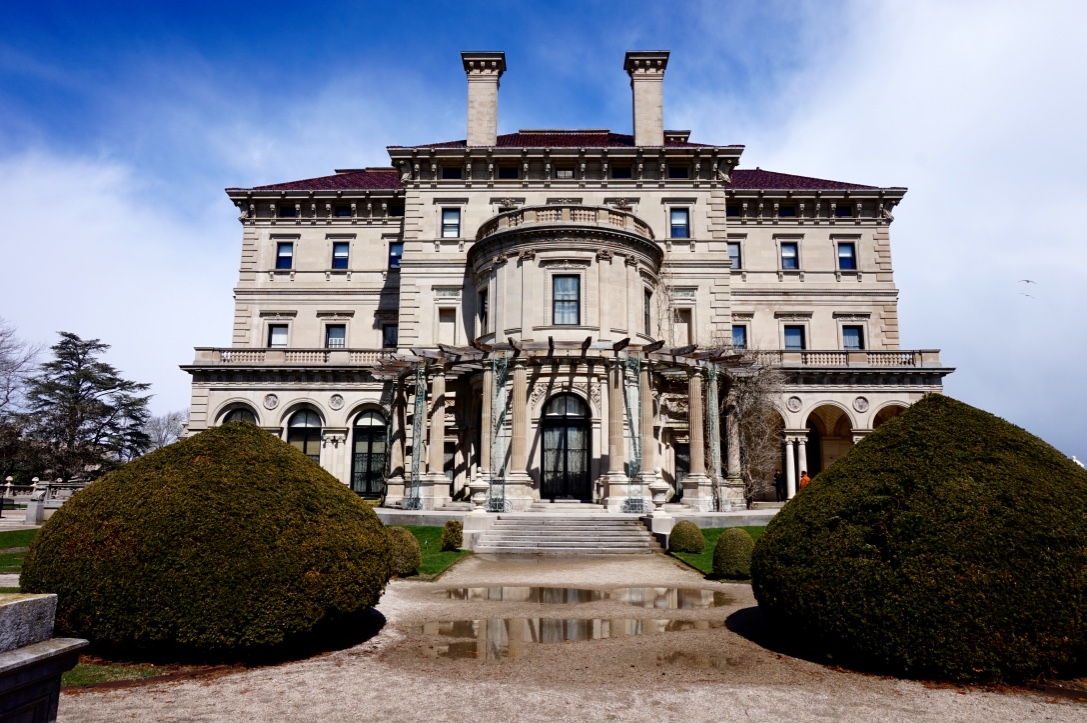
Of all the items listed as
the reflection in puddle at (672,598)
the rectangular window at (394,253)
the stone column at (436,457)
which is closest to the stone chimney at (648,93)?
the rectangular window at (394,253)

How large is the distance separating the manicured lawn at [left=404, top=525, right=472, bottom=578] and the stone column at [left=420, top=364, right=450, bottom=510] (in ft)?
12.3

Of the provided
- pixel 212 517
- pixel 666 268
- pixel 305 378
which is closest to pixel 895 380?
pixel 666 268

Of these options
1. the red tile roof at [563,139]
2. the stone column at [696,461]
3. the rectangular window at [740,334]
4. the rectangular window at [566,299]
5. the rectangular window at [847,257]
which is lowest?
the stone column at [696,461]

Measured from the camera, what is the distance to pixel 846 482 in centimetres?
935

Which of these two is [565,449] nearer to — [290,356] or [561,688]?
[290,356]

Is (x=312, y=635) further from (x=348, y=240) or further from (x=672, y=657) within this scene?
(x=348, y=240)

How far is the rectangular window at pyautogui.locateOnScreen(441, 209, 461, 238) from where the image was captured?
37.5 m

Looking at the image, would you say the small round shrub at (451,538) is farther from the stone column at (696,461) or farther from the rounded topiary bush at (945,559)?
the rounded topiary bush at (945,559)

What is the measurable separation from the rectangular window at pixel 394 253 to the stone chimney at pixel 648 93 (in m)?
14.7

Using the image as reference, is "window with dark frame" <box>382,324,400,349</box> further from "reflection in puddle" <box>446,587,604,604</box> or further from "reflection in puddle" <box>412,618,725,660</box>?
"reflection in puddle" <box>412,618,725,660</box>

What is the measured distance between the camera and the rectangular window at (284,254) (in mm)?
41938

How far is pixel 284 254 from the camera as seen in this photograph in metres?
42.1

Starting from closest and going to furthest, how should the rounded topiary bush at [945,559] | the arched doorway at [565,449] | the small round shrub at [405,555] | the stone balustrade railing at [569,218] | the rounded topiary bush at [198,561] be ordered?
the rounded topiary bush at [945,559] → the rounded topiary bush at [198,561] → the small round shrub at [405,555] → the arched doorway at [565,449] → the stone balustrade railing at [569,218]

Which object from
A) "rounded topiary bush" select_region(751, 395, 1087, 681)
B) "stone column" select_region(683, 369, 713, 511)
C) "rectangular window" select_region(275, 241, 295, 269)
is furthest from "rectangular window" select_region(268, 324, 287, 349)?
"rounded topiary bush" select_region(751, 395, 1087, 681)
